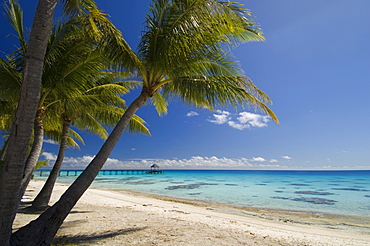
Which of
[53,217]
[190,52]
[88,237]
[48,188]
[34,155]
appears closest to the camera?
[53,217]

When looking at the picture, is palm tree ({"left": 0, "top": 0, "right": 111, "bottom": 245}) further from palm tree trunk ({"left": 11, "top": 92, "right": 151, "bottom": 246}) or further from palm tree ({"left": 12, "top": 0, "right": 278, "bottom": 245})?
palm tree ({"left": 12, "top": 0, "right": 278, "bottom": 245})

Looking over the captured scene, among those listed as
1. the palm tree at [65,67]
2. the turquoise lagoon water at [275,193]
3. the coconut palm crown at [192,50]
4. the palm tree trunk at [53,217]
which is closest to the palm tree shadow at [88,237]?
the palm tree trunk at [53,217]

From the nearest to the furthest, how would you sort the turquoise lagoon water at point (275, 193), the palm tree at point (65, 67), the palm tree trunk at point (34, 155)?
the palm tree trunk at point (34, 155), the palm tree at point (65, 67), the turquoise lagoon water at point (275, 193)

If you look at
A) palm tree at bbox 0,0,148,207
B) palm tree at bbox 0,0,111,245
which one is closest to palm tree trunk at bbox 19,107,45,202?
palm tree at bbox 0,0,148,207

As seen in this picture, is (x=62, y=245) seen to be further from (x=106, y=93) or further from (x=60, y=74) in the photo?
(x=106, y=93)

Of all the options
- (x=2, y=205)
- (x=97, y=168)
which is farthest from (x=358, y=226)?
(x=2, y=205)

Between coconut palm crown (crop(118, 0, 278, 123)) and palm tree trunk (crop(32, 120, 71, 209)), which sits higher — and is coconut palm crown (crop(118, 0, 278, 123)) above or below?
above

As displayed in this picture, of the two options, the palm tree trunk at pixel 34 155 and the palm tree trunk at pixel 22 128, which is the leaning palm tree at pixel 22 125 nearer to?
the palm tree trunk at pixel 22 128

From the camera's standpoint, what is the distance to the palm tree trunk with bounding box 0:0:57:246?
3346mm

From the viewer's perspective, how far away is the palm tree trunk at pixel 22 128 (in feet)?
11.0

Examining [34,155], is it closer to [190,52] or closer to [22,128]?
[22,128]

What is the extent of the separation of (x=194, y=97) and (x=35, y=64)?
3.78 metres

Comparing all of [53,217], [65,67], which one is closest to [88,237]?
[53,217]

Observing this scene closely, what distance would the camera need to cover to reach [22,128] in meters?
3.39
